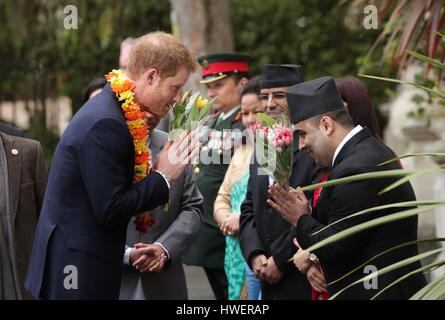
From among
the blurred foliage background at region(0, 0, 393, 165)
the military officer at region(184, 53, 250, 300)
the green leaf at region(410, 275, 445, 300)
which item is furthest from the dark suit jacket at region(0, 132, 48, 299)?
the blurred foliage background at region(0, 0, 393, 165)

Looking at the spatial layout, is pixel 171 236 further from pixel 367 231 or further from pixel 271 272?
pixel 367 231

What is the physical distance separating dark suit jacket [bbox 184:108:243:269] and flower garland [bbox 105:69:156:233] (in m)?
2.43

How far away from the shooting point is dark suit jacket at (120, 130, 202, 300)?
5.99 meters

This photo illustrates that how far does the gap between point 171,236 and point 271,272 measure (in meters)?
0.63

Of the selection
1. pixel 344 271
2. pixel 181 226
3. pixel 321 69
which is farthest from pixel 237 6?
pixel 344 271

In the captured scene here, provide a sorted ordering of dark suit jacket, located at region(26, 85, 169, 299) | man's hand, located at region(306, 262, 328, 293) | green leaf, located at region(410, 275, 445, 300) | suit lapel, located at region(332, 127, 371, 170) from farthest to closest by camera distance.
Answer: man's hand, located at region(306, 262, 328, 293)
suit lapel, located at region(332, 127, 371, 170)
dark suit jacket, located at region(26, 85, 169, 299)
green leaf, located at region(410, 275, 445, 300)

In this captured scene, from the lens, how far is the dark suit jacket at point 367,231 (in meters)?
4.85

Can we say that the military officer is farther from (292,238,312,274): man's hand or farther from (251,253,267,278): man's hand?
(292,238,312,274): man's hand

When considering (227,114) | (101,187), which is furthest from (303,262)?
(227,114)

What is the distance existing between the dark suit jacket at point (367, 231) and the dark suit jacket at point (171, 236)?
3.94 feet

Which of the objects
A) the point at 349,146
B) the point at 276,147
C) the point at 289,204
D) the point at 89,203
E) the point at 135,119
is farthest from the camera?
the point at 276,147

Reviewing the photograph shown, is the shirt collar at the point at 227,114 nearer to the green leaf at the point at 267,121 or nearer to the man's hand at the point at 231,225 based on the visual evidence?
the man's hand at the point at 231,225

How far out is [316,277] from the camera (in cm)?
557
